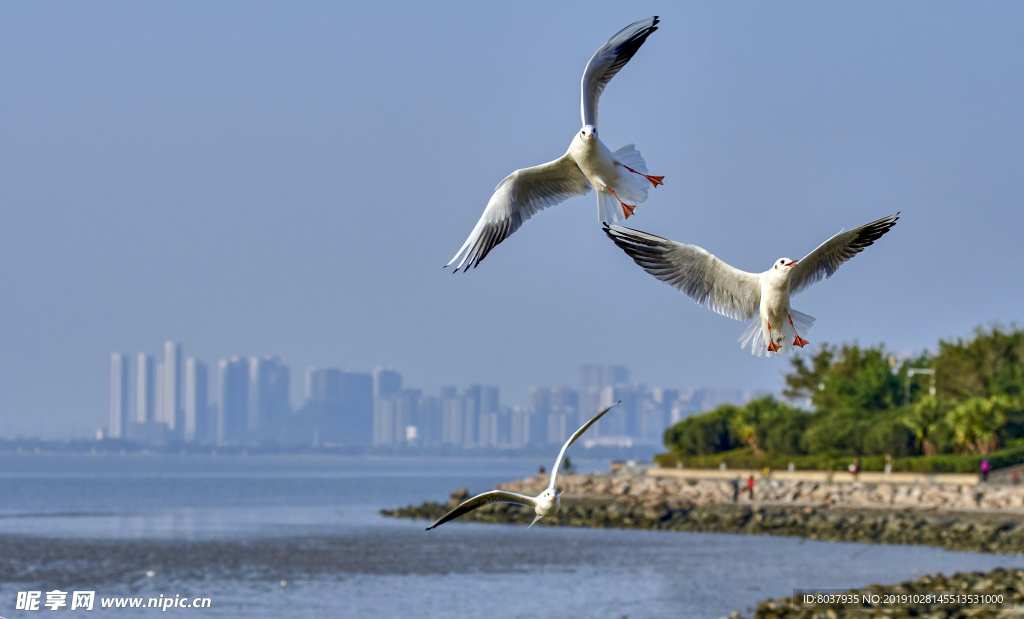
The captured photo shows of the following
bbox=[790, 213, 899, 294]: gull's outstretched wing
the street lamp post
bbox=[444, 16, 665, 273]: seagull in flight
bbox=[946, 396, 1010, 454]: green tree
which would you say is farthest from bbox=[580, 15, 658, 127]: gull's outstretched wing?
the street lamp post

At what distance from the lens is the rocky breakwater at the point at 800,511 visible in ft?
142

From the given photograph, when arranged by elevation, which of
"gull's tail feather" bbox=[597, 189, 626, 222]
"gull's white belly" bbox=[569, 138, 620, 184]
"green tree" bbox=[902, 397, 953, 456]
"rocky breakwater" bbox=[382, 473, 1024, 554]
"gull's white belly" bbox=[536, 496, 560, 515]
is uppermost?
"gull's white belly" bbox=[569, 138, 620, 184]

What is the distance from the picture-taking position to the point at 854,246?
6129 mm

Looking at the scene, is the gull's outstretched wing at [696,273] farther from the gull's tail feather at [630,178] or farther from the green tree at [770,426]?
the green tree at [770,426]

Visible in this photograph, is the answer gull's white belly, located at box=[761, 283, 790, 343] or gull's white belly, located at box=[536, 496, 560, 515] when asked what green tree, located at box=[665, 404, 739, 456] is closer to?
gull's white belly, located at box=[761, 283, 790, 343]

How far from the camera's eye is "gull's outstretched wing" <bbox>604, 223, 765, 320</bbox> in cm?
615

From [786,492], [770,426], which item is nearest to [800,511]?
[786,492]

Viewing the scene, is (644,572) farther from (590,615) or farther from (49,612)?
(49,612)

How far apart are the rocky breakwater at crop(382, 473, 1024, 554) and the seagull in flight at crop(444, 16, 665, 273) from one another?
93.9ft

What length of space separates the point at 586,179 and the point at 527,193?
0.41 metres

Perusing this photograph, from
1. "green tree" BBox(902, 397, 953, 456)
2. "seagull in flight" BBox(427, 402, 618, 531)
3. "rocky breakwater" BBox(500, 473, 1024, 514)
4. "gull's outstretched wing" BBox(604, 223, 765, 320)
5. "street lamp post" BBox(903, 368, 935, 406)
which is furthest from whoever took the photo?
"street lamp post" BBox(903, 368, 935, 406)

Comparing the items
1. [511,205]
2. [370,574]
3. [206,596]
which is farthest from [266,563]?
[511,205]

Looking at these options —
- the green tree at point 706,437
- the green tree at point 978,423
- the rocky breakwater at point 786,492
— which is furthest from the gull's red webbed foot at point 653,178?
the green tree at point 706,437

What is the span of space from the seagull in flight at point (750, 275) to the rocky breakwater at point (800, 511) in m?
29.3
